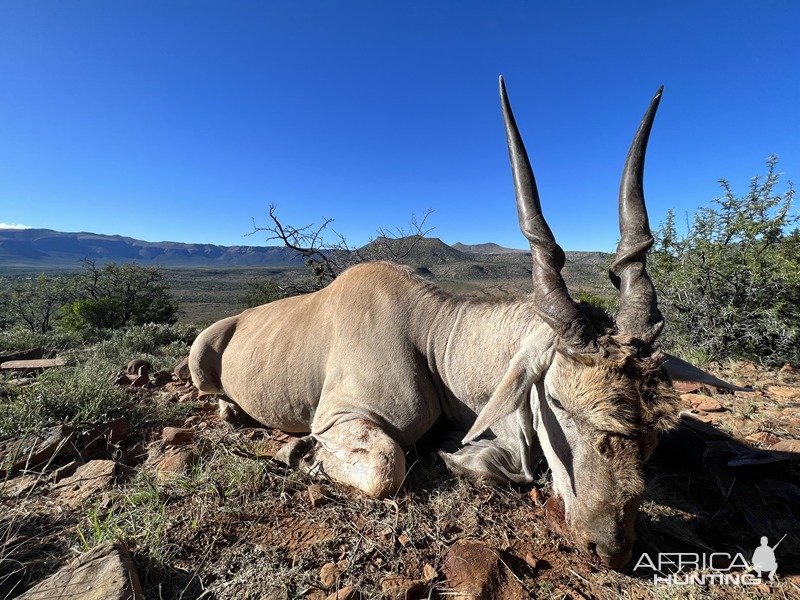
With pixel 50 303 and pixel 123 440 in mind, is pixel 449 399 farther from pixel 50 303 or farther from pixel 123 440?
pixel 50 303

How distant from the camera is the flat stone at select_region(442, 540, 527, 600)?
6.65 ft

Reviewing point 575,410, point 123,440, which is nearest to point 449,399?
point 575,410

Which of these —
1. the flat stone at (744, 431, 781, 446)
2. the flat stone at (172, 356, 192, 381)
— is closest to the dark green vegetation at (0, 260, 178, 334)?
the flat stone at (172, 356, 192, 381)

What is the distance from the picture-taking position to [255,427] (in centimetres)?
458

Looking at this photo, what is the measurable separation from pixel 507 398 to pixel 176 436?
9.88ft

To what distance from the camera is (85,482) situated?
9.98 feet

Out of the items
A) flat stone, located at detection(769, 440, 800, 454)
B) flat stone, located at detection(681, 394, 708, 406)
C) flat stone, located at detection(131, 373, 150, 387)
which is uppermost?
flat stone, located at detection(681, 394, 708, 406)

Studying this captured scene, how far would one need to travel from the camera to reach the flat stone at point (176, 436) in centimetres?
369

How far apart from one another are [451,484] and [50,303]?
2983cm

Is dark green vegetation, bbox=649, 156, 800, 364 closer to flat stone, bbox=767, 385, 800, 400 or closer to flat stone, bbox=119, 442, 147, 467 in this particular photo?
flat stone, bbox=767, 385, 800, 400

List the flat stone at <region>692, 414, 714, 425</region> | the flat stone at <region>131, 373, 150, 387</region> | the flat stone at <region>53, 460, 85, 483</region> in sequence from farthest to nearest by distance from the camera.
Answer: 1. the flat stone at <region>131, 373, 150, 387</region>
2. the flat stone at <region>692, 414, 714, 425</region>
3. the flat stone at <region>53, 460, 85, 483</region>

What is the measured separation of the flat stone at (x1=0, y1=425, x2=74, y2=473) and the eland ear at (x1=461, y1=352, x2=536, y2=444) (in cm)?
329

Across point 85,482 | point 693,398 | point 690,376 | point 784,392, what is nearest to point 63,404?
point 85,482

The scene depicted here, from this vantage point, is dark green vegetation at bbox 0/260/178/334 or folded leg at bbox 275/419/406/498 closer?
folded leg at bbox 275/419/406/498
